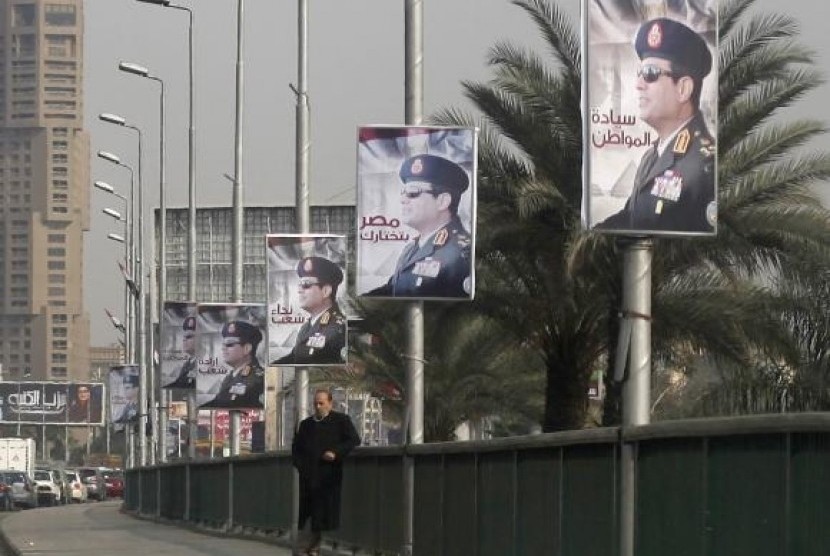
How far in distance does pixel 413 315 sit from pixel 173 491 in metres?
21.6

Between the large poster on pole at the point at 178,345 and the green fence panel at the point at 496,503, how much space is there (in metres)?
22.2

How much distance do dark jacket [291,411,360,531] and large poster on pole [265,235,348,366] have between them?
4585 mm

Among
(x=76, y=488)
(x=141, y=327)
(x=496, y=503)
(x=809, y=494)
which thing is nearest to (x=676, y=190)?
(x=809, y=494)

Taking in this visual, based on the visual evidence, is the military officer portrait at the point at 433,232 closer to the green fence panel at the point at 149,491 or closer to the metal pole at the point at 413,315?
the metal pole at the point at 413,315

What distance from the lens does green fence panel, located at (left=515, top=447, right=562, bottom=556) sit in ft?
48.9

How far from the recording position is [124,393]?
73312mm

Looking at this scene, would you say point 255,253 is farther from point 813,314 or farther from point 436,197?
point 436,197

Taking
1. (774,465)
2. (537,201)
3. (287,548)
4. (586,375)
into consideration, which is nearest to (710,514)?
(774,465)

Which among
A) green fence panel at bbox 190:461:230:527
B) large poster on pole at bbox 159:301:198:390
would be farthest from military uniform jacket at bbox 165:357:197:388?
green fence panel at bbox 190:461:230:527

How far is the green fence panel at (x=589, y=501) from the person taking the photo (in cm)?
1353

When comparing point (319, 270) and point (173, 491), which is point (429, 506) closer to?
point (319, 270)

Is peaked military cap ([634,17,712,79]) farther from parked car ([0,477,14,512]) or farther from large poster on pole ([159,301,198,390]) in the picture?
parked car ([0,477,14,512])

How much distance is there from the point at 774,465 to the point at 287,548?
17147 millimetres

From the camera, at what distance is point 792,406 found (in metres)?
30.9
